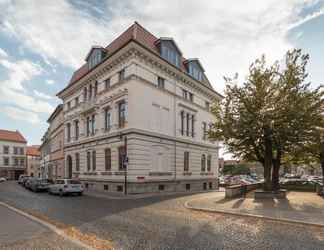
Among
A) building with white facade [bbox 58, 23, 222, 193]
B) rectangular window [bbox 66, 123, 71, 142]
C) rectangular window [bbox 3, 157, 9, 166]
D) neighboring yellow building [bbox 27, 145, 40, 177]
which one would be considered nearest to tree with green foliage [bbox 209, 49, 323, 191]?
building with white facade [bbox 58, 23, 222, 193]

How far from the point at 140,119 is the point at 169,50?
9.09m

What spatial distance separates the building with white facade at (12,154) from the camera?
69.4m

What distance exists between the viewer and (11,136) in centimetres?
7362

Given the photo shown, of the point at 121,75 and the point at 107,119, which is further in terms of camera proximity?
the point at 107,119

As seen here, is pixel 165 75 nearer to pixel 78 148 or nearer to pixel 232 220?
pixel 78 148

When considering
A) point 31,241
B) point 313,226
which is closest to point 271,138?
point 313,226

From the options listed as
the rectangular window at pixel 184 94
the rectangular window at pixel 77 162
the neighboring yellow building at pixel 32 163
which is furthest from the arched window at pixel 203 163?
the neighboring yellow building at pixel 32 163

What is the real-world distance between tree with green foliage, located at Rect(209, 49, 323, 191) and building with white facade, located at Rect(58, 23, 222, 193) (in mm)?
6967

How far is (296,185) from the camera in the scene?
2570cm

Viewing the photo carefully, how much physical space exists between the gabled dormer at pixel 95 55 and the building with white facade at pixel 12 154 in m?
57.8

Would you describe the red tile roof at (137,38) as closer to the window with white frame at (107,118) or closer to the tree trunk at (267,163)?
the window with white frame at (107,118)

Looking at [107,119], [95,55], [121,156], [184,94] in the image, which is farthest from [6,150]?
[184,94]

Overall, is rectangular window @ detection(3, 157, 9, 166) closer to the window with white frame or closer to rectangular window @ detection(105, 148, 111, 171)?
the window with white frame

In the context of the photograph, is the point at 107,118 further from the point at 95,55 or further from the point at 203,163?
the point at 203,163
